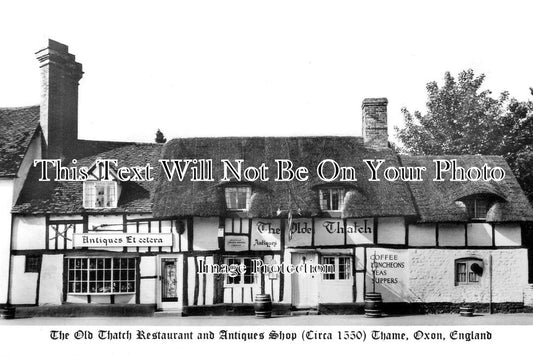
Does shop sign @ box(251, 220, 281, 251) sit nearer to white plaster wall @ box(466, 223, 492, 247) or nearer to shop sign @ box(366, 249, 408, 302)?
shop sign @ box(366, 249, 408, 302)

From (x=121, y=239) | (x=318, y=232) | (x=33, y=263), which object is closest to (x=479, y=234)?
(x=318, y=232)

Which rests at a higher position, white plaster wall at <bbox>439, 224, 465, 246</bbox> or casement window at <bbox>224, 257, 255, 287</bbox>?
white plaster wall at <bbox>439, 224, 465, 246</bbox>

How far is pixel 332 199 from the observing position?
1614 centimetres

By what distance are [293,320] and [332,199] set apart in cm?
323

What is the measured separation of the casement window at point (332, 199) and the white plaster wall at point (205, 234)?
2702 mm

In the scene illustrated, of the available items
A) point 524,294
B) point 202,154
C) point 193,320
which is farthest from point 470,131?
point 193,320

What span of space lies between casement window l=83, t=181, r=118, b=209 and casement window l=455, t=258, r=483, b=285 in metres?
8.83

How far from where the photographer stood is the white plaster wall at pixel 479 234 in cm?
1644

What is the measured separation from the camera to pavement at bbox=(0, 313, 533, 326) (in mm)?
14234

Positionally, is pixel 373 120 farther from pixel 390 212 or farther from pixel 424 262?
pixel 424 262

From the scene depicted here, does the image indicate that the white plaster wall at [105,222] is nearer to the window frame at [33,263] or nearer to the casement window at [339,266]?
the window frame at [33,263]

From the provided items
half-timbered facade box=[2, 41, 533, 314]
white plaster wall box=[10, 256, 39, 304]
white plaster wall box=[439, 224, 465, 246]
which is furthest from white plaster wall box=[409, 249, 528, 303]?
white plaster wall box=[10, 256, 39, 304]

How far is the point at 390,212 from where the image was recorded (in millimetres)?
16047

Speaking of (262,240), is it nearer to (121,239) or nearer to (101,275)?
(121,239)
